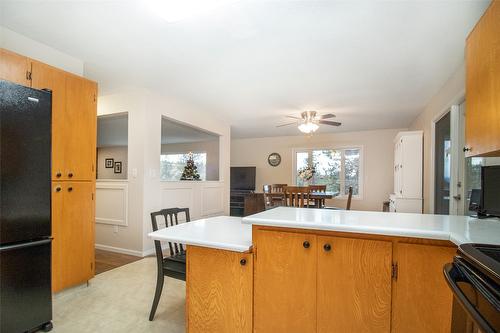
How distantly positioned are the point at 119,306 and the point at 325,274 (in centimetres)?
182

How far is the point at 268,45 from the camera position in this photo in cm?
232

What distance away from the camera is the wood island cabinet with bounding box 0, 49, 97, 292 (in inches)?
86.6

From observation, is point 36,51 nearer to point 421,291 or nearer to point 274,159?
point 421,291

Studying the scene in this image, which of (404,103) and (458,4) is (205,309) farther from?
(404,103)

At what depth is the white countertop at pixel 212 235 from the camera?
1359 millimetres

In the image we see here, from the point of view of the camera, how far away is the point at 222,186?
5.48 m

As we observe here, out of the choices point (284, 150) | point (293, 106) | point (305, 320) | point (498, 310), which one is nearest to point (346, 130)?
point (284, 150)

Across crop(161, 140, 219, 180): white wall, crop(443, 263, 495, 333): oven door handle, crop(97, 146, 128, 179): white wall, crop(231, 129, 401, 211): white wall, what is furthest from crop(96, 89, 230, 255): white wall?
crop(97, 146, 128, 179): white wall

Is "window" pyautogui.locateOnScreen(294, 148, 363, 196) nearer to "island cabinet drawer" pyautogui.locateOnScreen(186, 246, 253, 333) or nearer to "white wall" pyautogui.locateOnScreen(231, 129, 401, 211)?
"white wall" pyautogui.locateOnScreen(231, 129, 401, 211)

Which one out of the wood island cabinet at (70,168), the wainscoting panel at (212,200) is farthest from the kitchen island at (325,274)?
the wainscoting panel at (212,200)

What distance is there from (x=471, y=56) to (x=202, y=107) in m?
3.73

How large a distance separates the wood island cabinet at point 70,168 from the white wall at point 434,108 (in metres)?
3.92

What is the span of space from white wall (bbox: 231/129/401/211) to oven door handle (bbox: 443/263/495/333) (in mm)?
5882

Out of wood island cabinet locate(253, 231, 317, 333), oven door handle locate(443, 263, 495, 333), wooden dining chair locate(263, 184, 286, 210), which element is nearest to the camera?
oven door handle locate(443, 263, 495, 333)
